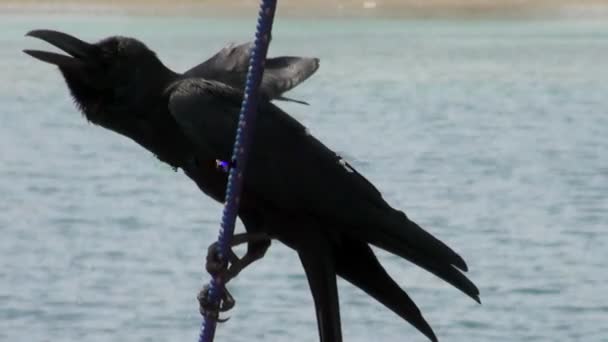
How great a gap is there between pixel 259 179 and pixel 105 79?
485mm

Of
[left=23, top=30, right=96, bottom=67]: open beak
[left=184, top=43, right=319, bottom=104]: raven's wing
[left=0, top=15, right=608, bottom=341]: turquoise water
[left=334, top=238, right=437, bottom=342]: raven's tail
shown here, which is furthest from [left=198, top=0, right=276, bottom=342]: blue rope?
[left=0, top=15, right=608, bottom=341]: turquoise water

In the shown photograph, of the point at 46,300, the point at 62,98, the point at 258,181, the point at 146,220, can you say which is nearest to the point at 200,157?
the point at 258,181

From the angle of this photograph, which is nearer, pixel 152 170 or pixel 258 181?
pixel 258 181

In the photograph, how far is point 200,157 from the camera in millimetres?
4074

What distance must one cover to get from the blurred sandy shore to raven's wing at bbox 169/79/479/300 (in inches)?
1365

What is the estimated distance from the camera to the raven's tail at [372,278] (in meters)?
4.06

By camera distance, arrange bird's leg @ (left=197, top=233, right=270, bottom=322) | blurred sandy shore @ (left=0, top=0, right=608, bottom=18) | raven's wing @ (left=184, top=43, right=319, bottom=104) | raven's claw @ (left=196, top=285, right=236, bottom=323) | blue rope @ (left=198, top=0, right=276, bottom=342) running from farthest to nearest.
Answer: blurred sandy shore @ (left=0, top=0, right=608, bottom=18) < raven's wing @ (left=184, top=43, right=319, bottom=104) < bird's leg @ (left=197, top=233, right=270, bottom=322) < raven's claw @ (left=196, top=285, right=236, bottom=323) < blue rope @ (left=198, top=0, right=276, bottom=342)

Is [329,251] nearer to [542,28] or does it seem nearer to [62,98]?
[62,98]

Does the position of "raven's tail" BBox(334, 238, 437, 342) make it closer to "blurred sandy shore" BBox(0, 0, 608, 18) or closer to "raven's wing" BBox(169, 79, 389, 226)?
"raven's wing" BBox(169, 79, 389, 226)

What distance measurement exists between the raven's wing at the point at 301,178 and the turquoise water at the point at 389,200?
2.59 meters

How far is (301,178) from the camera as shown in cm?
415

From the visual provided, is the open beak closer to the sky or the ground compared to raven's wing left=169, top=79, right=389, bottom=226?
closer to the sky

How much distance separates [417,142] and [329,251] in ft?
36.0

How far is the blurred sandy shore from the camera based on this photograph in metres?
40.8
